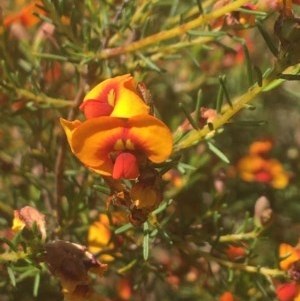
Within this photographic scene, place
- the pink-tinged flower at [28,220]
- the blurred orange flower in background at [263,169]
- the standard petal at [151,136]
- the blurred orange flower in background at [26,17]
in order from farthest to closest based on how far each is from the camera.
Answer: the blurred orange flower in background at [263,169], the blurred orange flower in background at [26,17], the pink-tinged flower at [28,220], the standard petal at [151,136]

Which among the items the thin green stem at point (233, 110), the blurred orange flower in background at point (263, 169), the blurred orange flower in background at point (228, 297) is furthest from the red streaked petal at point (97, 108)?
the blurred orange flower in background at point (263, 169)

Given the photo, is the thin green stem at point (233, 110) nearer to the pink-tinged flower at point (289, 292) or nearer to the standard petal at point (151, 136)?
the standard petal at point (151, 136)

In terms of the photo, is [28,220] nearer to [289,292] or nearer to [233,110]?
[233,110]

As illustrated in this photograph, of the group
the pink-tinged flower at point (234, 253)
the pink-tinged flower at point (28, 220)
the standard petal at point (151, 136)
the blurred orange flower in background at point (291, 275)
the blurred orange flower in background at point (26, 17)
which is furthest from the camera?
the blurred orange flower in background at point (26, 17)

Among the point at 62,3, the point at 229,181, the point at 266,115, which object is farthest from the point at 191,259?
the point at 266,115

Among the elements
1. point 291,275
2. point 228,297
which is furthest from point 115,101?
point 228,297

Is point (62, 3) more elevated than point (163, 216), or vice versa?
point (62, 3)

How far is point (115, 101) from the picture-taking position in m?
0.90

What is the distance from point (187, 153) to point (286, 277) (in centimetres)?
66

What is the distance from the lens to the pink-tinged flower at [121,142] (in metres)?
0.88

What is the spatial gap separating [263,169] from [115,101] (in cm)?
89

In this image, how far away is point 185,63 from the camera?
6.50 feet

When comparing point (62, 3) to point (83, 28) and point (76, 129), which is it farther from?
point (76, 129)

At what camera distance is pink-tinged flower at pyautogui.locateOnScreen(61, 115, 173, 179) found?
2.88ft
